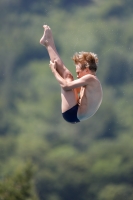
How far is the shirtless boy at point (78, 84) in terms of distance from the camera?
551cm

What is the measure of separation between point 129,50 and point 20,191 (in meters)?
26.7

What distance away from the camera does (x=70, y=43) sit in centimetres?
4694

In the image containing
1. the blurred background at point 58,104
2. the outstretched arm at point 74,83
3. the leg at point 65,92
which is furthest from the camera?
the blurred background at point 58,104

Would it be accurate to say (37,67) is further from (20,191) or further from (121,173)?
(20,191)

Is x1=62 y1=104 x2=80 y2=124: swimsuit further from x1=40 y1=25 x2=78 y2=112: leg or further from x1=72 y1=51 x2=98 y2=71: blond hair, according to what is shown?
x1=72 y1=51 x2=98 y2=71: blond hair

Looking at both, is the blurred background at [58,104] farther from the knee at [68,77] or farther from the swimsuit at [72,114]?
the knee at [68,77]

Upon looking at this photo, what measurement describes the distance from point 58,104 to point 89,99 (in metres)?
34.8

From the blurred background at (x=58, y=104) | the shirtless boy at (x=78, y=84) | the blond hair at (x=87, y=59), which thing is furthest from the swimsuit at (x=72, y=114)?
the blurred background at (x=58, y=104)

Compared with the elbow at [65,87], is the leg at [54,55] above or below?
above

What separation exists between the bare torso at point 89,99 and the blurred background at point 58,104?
26049mm

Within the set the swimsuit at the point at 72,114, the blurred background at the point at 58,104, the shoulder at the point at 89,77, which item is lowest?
the swimsuit at the point at 72,114

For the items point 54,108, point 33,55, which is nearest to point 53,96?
point 54,108

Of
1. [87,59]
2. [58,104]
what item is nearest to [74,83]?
[87,59]

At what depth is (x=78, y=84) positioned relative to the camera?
5.48 meters
